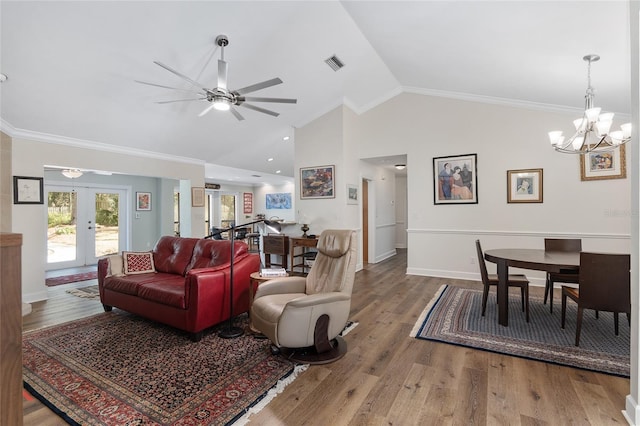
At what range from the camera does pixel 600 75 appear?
3.31 m

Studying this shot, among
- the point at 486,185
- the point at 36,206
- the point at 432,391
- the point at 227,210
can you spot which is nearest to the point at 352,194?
the point at 486,185

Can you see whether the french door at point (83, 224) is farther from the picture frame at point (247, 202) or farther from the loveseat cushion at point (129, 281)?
the picture frame at point (247, 202)

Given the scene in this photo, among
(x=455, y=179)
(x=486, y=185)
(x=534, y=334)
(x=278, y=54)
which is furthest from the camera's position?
(x=455, y=179)

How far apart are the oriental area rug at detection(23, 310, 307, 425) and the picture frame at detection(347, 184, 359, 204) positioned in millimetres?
3503

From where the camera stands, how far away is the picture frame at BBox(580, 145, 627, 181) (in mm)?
4266

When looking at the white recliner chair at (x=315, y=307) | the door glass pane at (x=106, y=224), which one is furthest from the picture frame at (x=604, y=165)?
the door glass pane at (x=106, y=224)

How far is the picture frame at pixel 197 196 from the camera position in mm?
6328

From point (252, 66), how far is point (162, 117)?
1.63 metres

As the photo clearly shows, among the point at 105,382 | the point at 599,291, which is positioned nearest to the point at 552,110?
the point at 599,291

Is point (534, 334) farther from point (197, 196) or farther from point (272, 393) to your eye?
point (197, 196)

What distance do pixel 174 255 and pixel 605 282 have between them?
449 cm

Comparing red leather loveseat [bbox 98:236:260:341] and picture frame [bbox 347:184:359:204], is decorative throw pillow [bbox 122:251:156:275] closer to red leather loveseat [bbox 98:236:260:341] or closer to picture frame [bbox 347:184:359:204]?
red leather loveseat [bbox 98:236:260:341]

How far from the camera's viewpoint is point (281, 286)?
2926mm

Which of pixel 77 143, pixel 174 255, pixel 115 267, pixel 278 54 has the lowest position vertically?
pixel 115 267
